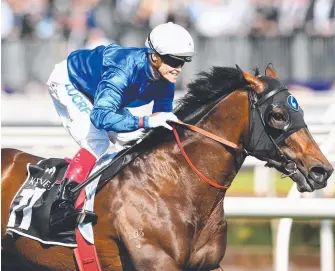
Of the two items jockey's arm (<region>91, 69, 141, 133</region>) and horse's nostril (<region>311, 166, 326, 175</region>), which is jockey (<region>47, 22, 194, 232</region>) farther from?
horse's nostril (<region>311, 166, 326, 175</region>)

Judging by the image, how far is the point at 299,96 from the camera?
10953 mm

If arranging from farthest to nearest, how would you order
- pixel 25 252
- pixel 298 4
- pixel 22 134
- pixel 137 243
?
pixel 298 4 → pixel 22 134 → pixel 25 252 → pixel 137 243

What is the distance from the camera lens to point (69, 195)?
4.70 metres

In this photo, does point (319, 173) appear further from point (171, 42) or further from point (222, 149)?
point (171, 42)

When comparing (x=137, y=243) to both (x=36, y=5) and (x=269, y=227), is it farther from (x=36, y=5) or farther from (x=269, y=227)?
(x=36, y=5)

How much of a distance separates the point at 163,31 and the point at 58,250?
1180 millimetres

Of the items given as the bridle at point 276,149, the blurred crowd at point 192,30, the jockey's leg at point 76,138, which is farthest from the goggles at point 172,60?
the blurred crowd at point 192,30

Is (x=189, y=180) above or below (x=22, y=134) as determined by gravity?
above

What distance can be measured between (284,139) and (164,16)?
677 cm

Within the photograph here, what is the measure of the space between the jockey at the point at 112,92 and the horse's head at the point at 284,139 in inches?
15.2

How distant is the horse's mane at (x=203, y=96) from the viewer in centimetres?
466

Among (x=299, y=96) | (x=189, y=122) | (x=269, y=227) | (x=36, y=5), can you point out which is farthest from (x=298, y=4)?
(x=189, y=122)

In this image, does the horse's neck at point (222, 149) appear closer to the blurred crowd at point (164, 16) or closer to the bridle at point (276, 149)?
the bridle at point (276, 149)

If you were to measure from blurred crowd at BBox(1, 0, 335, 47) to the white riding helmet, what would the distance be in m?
6.16
